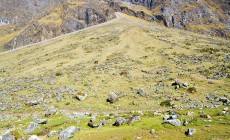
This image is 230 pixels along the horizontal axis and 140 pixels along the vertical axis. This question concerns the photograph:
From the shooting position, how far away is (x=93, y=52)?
96125 millimetres

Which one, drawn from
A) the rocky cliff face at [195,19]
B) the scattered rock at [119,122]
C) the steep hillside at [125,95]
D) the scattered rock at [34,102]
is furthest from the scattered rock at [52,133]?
the rocky cliff face at [195,19]

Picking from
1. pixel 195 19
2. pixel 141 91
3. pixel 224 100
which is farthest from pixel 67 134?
pixel 195 19

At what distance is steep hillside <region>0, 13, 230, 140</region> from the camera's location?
94.6 feet

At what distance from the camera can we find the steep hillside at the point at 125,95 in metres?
28.8

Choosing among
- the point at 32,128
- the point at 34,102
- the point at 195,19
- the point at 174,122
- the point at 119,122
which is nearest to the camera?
the point at 174,122

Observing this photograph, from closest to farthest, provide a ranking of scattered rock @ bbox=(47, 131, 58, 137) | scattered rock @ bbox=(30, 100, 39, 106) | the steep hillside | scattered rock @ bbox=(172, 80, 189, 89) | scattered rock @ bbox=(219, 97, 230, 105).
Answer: the steep hillside, scattered rock @ bbox=(47, 131, 58, 137), scattered rock @ bbox=(219, 97, 230, 105), scattered rock @ bbox=(30, 100, 39, 106), scattered rock @ bbox=(172, 80, 189, 89)

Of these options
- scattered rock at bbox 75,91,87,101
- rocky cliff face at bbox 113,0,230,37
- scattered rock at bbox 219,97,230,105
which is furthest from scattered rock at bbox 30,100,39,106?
rocky cliff face at bbox 113,0,230,37

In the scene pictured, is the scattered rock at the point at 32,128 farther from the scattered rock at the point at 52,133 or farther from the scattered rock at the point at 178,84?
the scattered rock at the point at 178,84

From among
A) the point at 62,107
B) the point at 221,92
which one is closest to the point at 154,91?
the point at 221,92

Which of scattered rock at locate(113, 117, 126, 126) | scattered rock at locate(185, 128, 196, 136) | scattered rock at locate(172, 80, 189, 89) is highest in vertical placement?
scattered rock at locate(185, 128, 196, 136)

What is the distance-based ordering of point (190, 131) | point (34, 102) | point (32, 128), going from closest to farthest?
point (190, 131)
point (32, 128)
point (34, 102)

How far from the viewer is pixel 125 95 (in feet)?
163

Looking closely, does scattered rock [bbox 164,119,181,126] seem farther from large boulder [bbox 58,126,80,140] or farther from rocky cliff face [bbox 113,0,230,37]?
rocky cliff face [bbox 113,0,230,37]

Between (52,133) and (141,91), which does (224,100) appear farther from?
(52,133)
